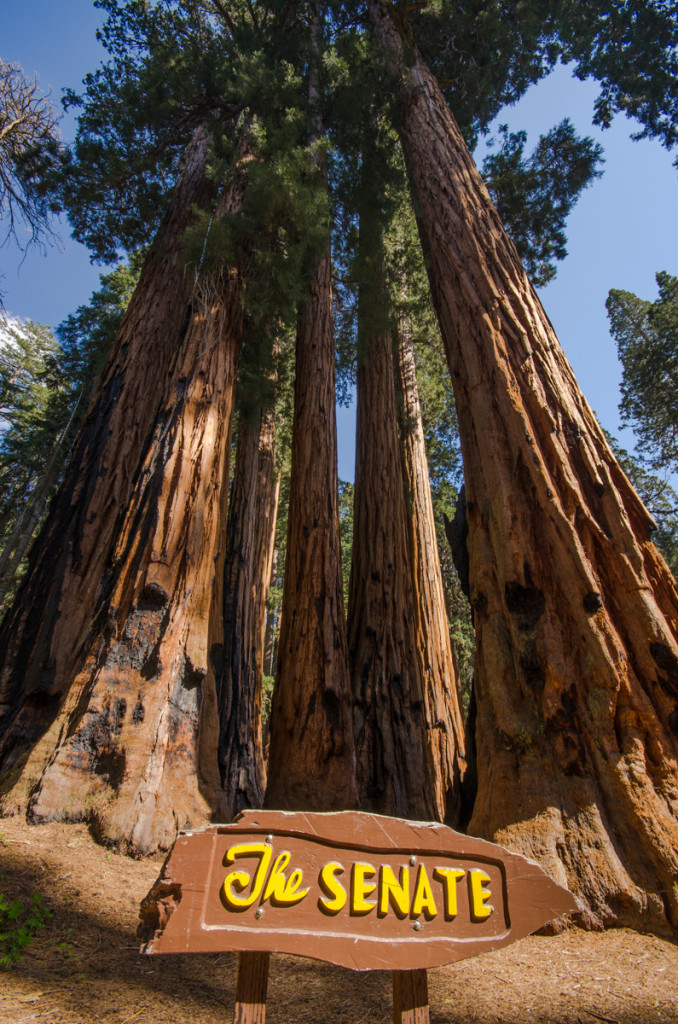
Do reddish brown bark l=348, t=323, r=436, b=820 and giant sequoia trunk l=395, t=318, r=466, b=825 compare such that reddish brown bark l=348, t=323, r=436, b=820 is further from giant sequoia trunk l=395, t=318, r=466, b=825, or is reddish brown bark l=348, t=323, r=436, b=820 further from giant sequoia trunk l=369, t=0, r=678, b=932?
giant sequoia trunk l=369, t=0, r=678, b=932

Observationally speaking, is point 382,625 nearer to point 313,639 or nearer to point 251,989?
point 313,639

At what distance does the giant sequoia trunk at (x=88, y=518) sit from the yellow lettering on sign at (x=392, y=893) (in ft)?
8.24

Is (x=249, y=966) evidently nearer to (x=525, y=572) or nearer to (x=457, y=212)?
(x=525, y=572)

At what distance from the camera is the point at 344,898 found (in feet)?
4.20

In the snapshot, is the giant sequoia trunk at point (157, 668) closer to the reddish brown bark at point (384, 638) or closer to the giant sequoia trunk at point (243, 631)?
the giant sequoia trunk at point (243, 631)

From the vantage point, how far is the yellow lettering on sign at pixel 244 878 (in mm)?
1220

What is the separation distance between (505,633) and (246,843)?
6.91ft

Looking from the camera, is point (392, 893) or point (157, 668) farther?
point (157, 668)

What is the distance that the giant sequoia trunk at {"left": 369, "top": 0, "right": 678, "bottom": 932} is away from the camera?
2244mm

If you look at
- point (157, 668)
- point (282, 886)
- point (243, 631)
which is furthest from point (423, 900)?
point (243, 631)

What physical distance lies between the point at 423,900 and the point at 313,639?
3046 mm

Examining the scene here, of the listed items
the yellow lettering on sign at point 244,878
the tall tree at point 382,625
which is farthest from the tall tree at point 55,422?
the yellow lettering on sign at point 244,878

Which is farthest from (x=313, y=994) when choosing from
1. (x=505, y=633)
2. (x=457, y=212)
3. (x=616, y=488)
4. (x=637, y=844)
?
(x=457, y=212)

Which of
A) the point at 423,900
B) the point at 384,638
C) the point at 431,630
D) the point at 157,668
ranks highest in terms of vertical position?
the point at 431,630
